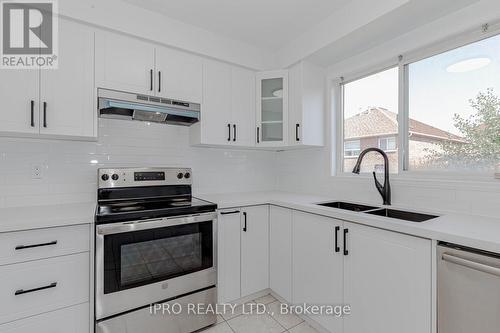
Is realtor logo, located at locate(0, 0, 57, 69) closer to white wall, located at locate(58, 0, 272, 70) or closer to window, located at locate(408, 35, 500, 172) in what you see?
white wall, located at locate(58, 0, 272, 70)

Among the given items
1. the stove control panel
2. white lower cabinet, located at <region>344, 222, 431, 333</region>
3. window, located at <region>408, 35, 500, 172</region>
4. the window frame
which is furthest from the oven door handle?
window, located at <region>408, 35, 500, 172</region>

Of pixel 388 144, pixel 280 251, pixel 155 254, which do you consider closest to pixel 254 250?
pixel 280 251

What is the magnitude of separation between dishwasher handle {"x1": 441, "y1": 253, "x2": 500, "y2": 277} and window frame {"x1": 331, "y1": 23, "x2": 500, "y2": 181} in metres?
0.75

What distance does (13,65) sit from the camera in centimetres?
153

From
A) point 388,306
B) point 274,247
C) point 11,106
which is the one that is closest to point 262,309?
point 274,247

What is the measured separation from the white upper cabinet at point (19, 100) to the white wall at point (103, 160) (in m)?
0.33

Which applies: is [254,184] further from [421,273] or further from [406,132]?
[421,273]

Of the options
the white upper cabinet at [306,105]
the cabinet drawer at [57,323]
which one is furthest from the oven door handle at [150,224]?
the white upper cabinet at [306,105]

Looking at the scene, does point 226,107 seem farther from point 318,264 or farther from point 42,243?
point 42,243

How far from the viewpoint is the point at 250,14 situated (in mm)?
2008

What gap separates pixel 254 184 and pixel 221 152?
59cm

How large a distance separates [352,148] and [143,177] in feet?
6.50

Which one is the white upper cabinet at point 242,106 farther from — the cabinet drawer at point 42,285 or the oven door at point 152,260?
the cabinet drawer at point 42,285

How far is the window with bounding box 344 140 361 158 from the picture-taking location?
2.34m
